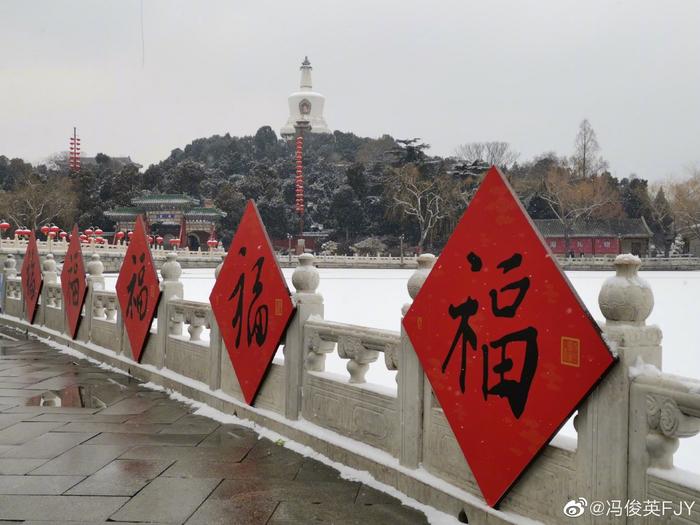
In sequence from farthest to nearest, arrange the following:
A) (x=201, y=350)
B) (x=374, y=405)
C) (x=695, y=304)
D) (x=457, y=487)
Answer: (x=695, y=304)
(x=201, y=350)
(x=374, y=405)
(x=457, y=487)

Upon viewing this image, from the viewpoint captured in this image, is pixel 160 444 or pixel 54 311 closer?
pixel 160 444

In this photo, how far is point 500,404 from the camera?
2.86 metres

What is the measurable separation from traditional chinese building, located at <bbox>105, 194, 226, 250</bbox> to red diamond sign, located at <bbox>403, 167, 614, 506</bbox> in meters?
52.5

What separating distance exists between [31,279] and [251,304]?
26.5 feet

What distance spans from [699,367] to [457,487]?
660cm

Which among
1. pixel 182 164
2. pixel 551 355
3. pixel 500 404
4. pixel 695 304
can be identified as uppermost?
pixel 182 164

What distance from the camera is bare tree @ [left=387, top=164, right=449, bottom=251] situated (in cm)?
5159

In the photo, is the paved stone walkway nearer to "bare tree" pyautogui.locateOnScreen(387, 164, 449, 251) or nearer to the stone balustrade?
the stone balustrade

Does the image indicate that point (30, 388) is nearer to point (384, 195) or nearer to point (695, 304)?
point (695, 304)

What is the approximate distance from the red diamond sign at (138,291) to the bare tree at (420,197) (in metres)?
43.2

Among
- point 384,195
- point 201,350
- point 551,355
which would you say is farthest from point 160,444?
point 384,195

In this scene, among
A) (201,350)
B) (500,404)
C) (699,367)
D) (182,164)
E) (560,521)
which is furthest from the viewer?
(182,164)

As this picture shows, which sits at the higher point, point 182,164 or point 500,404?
point 182,164

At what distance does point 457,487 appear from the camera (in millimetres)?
3168
